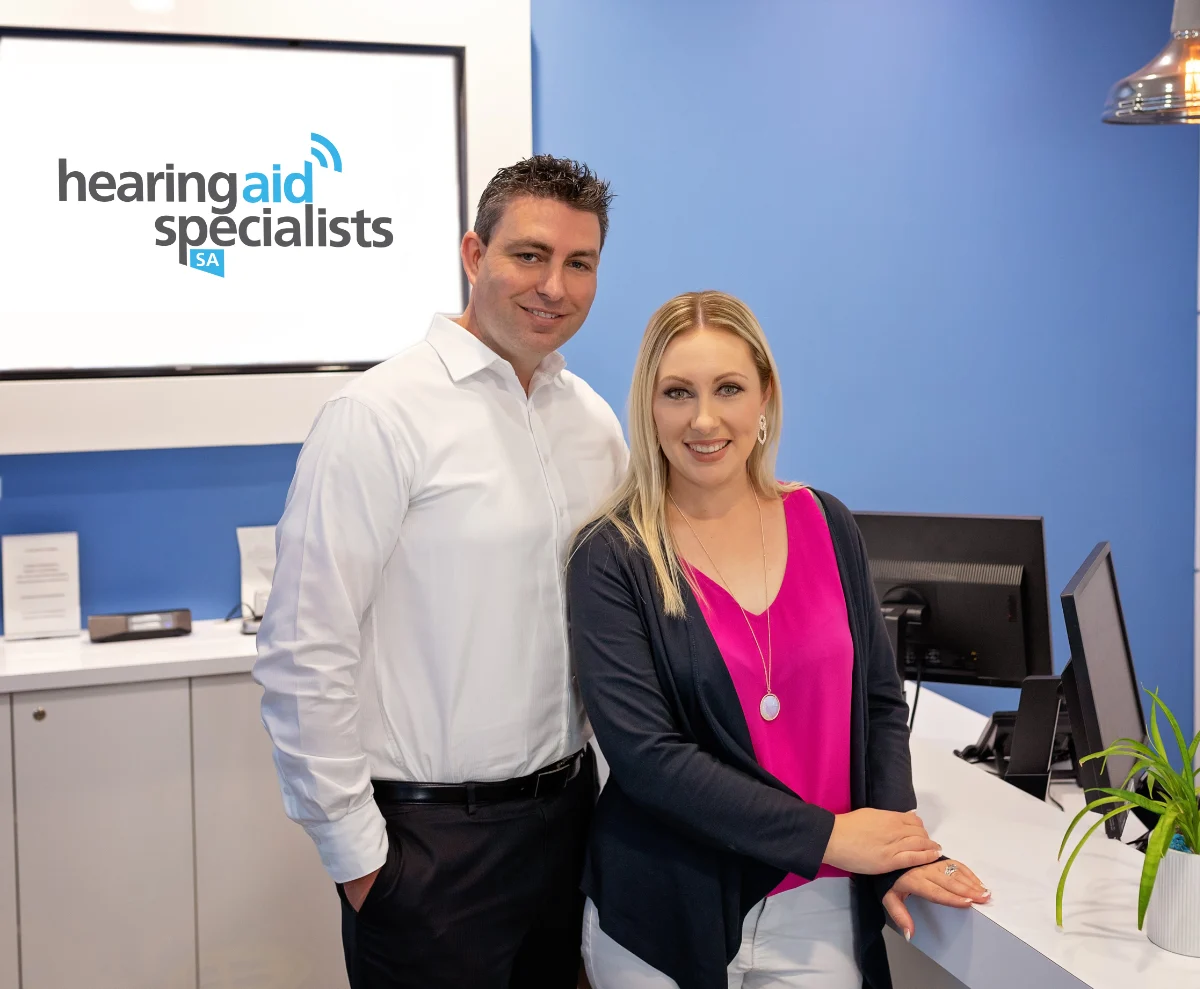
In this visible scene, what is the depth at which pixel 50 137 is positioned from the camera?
2791 millimetres

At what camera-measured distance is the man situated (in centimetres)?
172

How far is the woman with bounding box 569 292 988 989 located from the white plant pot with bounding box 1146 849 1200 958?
0.79ft

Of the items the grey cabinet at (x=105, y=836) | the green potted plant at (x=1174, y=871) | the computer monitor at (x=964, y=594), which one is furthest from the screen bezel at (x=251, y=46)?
the green potted plant at (x=1174, y=871)

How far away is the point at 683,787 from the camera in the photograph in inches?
62.2

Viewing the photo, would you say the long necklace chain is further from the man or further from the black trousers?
the black trousers

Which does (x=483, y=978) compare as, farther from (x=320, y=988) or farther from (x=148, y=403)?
(x=148, y=403)

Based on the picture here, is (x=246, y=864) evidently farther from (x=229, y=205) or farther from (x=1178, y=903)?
(x=1178, y=903)

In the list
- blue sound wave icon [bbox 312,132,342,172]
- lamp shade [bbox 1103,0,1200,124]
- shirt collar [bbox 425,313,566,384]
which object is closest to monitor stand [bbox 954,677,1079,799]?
lamp shade [bbox 1103,0,1200,124]

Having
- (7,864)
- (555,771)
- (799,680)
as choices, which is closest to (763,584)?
(799,680)

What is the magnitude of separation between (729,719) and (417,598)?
0.50 metres

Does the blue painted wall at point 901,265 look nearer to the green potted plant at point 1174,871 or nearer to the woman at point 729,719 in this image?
the woman at point 729,719

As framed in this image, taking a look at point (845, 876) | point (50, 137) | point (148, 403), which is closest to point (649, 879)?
point (845, 876)

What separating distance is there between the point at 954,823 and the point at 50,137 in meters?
2.45

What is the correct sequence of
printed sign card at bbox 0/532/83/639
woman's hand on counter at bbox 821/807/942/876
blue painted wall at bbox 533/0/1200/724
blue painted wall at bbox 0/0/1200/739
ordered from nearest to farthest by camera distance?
woman's hand on counter at bbox 821/807/942/876, printed sign card at bbox 0/532/83/639, blue painted wall at bbox 0/0/1200/739, blue painted wall at bbox 533/0/1200/724
